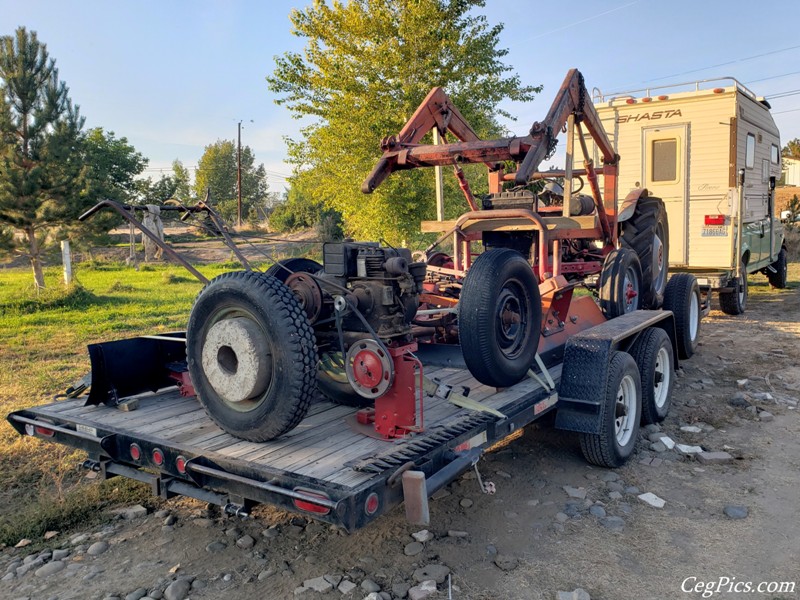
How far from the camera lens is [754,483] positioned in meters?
4.60

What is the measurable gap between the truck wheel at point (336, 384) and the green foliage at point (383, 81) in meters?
9.26

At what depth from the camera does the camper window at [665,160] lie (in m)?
10.9

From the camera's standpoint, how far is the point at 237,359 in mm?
3426

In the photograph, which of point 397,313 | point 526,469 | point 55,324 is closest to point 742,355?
point 526,469

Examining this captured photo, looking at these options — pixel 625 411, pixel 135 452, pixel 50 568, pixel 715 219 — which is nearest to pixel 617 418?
pixel 625 411

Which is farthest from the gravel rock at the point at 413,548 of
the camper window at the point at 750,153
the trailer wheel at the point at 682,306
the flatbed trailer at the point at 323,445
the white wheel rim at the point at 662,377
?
the camper window at the point at 750,153

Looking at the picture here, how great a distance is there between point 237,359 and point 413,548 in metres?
1.50

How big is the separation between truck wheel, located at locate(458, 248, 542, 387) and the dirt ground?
3.13ft

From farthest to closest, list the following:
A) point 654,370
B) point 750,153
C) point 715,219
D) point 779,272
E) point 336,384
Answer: point 779,272, point 750,153, point 715,219, point 654,370, point 336,384

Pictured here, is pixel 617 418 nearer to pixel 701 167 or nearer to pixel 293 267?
pixel 293 267

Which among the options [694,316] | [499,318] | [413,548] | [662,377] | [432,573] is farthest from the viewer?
[694,316]

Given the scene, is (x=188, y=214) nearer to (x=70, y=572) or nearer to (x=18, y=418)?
(x=18, y=418)

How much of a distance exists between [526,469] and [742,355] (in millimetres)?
5053

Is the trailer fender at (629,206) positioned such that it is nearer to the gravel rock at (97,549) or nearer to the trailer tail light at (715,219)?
the trailer tail light at (715,219)
